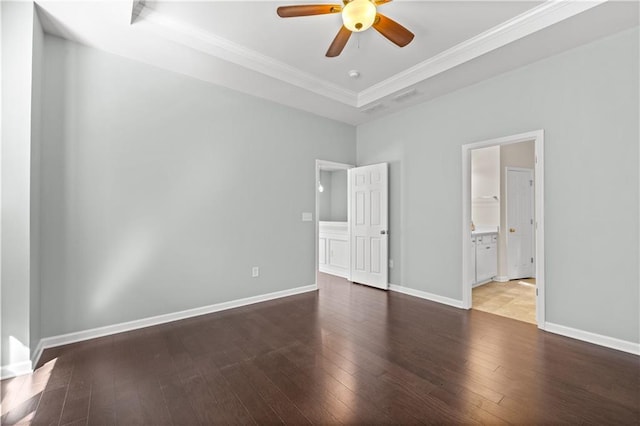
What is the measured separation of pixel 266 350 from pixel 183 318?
1432mm

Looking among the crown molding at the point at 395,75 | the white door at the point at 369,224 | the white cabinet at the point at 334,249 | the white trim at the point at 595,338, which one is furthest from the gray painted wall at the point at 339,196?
the white trim at the point at 595,338

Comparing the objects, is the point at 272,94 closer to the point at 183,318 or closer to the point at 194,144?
the point at 194,144

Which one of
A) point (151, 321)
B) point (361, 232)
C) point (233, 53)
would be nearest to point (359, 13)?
point (233, 53)

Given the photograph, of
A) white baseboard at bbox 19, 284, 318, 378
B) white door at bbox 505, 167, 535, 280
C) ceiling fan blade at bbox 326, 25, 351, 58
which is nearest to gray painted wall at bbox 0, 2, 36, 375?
white baseboard at bbox 19, 284, 318, 378

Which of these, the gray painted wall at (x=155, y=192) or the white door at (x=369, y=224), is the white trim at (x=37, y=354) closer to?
the gray painted wall at (x=155, y=192)

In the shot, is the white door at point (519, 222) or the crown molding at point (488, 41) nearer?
the crown molding at point (488, 41)

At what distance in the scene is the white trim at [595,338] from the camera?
8.71 ft

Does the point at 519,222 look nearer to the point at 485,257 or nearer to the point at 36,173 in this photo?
the point at 485,257

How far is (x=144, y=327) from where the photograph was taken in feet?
10.7

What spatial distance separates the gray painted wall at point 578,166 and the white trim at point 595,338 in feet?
0.16

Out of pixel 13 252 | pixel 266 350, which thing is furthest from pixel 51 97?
pixel 266 350

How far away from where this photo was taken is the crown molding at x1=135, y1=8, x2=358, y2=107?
2.78 metres

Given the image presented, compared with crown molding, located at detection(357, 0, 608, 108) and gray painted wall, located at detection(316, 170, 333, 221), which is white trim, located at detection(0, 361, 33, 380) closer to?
crown molding, located at detection(357, 0, 608, 108)

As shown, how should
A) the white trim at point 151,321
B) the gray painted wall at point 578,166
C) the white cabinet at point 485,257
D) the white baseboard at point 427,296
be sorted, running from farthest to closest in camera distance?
1. the white cabinet at point 485,257
2. the white baseboard at point 427,296
3. the white trim at point 151,321
4. the gray painted wall at point 578,166
